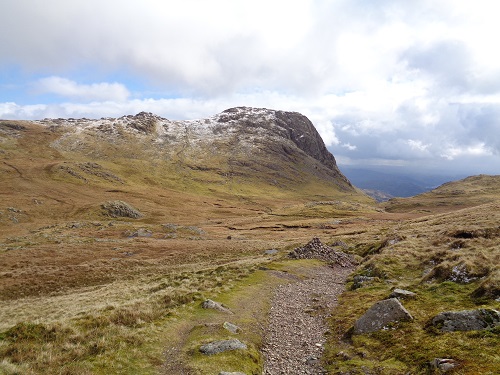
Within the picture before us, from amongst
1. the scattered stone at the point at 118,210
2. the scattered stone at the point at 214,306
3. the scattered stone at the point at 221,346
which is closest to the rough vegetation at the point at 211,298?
the scattered stone at the point at 221,346

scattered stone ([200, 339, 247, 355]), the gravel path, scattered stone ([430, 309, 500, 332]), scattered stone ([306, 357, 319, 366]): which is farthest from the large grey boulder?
scattered stone ([200, 339, 247, 355])

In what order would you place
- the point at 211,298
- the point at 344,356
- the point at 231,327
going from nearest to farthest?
the point at 344,356 < the point at 231,327 < the point at 211,298

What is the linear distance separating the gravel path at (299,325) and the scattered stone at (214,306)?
327 cm

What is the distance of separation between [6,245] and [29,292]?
3454cm

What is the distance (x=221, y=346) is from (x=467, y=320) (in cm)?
1250

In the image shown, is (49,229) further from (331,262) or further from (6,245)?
(331,262)

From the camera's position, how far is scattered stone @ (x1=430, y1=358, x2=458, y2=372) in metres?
13.0

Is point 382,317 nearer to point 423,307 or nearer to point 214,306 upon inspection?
point 423,307

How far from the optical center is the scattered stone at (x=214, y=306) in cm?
2363

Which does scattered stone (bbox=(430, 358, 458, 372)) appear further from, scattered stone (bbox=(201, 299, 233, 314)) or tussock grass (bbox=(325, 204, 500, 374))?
scattered stone (bbox=(201, 299, 233, 314))

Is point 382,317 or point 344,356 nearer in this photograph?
point 344,356

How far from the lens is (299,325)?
72.0 feet

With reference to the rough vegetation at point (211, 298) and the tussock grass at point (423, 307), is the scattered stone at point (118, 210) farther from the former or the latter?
the tussock grass at point (423, 307)

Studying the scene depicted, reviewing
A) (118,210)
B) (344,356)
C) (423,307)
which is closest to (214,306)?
(344,356)
